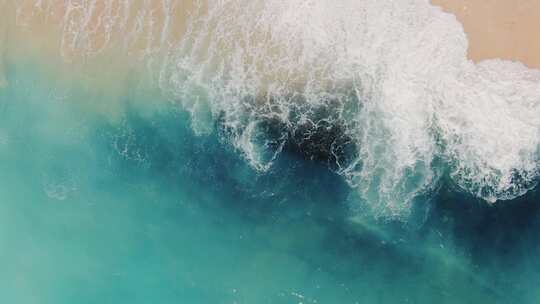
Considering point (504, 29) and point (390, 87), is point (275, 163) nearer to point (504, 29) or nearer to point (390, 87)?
point (390, 87)

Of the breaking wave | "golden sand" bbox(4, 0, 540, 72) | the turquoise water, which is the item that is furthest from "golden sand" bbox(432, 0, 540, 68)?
the turquoise water

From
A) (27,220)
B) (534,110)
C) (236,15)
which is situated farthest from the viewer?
(27,220)

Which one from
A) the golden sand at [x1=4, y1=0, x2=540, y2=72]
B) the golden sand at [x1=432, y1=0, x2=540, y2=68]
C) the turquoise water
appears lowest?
the turquoise water

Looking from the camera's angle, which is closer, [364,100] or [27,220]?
[364,100]

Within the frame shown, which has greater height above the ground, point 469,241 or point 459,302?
point 469,241

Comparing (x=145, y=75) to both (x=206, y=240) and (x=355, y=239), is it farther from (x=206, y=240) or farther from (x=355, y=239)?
(x=355, y=239)

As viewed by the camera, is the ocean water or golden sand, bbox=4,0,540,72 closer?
the ocean water

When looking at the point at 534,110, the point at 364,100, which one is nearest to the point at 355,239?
the point at 364,100

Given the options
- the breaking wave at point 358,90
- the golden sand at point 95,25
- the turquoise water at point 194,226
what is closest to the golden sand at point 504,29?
the breaking wave at point 358,90

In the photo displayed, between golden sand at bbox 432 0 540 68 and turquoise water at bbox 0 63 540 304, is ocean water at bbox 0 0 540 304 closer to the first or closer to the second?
turquoise water at bbox 0 63 540 304
